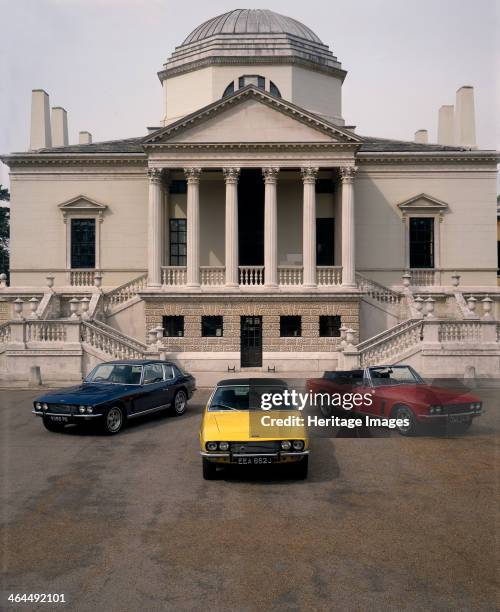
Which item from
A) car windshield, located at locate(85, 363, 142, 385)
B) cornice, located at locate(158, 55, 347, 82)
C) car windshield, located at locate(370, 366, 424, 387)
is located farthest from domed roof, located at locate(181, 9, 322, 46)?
car windshield, located at locate(370, 366, 424, 387)

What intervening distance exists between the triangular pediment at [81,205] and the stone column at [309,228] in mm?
10830

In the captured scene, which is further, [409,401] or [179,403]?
[179,403]

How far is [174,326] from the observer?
2906cm

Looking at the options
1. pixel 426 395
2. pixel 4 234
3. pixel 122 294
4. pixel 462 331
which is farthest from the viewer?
pixel 4 234

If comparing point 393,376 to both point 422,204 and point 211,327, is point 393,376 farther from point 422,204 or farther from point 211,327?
point 422,204

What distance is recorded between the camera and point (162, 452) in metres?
12.8

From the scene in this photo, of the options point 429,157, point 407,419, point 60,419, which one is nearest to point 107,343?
point 60,419

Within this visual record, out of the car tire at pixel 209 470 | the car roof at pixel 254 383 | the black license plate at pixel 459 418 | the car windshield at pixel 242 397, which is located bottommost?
the car tire at pixel 209 470

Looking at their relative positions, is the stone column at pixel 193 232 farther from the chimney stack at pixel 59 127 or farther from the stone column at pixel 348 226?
the chimney stack at pixel 59 127

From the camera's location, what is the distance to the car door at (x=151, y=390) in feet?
50.3

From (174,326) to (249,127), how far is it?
991 cm

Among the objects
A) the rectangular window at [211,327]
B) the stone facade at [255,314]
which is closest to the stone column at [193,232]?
the stone facade at [255,314]

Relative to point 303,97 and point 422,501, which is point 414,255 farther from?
point 422,501

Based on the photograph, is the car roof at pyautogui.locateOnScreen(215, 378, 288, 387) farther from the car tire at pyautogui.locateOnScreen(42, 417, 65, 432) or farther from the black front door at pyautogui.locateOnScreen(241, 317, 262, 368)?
the black front door at pyautogui.locateOnScreen(241, 317, 262, 368)
